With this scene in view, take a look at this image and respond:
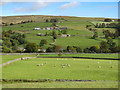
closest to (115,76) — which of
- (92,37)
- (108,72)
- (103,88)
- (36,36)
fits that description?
(108,72)

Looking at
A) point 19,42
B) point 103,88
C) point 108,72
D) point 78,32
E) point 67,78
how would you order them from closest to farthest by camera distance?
point 103,88 < point 67,78 < point 108,72 < point 19,42 < point 78,32

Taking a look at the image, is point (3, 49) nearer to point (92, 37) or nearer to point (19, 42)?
point (19, 42)

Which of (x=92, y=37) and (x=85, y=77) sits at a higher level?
(x=92, y=37)

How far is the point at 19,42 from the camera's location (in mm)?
111000

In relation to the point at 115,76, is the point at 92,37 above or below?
above

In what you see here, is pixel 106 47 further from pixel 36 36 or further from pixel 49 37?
pixel 36 36

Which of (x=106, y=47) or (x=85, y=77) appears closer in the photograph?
(x=85, y=77)

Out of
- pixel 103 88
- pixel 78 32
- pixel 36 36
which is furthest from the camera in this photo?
pixel 78 32

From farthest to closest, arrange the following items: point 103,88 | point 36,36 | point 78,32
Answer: point 78,32
point 36,36
point 103,88

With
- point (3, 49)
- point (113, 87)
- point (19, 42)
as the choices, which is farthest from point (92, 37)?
point (113, 87)

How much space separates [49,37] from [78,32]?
22333mm

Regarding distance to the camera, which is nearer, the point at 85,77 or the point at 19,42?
the point at 85,77

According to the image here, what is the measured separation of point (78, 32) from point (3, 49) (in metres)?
53.2

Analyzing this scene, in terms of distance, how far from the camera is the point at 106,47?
308ft
